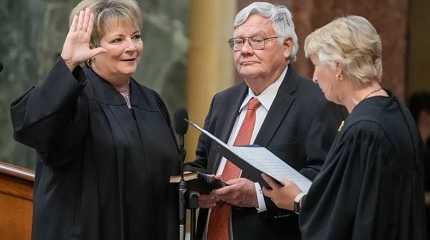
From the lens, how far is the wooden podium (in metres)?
5.92

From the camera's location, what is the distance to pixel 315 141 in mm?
5340

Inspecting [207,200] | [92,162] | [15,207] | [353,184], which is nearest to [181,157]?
[207,200]

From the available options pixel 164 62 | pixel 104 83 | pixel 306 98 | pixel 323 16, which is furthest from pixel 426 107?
pixel 104 83

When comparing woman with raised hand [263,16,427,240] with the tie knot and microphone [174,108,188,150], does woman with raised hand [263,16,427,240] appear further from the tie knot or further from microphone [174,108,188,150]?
the tie knot

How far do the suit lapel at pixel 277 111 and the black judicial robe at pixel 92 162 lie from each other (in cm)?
39

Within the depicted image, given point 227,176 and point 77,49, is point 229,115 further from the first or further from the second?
point 77,49

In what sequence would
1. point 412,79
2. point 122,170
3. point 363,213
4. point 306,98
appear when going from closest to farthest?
point 363,213
point 122,170
point 306,98
point 412,79

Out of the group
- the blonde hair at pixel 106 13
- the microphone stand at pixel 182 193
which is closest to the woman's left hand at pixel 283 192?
the microphone stand at pixel 182 193

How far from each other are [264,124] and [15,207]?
1.26m

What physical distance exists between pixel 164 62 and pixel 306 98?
244cm

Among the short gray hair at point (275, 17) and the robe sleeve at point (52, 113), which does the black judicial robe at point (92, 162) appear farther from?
the short gray hair at point (275, 17)

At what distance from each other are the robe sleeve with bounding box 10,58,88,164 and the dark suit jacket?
2.48 ft

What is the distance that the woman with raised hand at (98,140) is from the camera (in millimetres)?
4941

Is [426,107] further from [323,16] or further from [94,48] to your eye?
[94,48]
